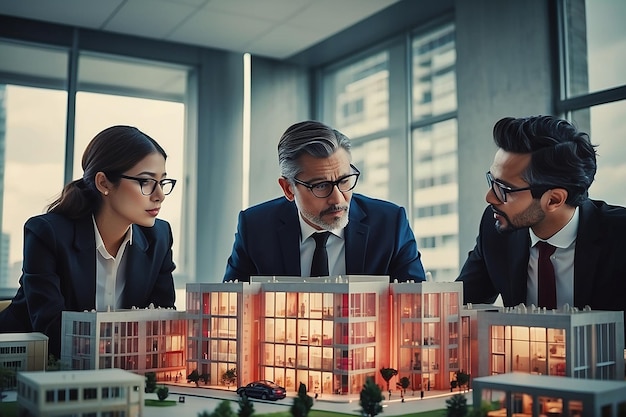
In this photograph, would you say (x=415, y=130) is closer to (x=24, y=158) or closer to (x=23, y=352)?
(x=24, y=158)

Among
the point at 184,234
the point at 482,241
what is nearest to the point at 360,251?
the point at 482,241

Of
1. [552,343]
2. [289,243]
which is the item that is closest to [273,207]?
[289,243]

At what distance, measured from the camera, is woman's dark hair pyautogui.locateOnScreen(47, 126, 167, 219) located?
210 inches

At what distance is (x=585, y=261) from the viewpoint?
5008 mm

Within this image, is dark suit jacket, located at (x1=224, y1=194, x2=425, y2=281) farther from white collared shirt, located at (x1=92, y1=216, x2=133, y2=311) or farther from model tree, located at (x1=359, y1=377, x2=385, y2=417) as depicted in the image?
model tree, located at (x1=359, y1=377, x2=385, y2=417)

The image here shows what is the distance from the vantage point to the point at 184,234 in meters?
11.8

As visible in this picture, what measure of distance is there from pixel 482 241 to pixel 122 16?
22.0ft

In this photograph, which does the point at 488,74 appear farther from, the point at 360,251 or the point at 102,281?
the point at 102,281

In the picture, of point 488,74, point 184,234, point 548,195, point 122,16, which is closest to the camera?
point 548,195


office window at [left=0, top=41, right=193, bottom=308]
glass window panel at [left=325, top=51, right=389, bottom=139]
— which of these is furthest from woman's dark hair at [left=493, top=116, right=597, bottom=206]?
office window at [left=0, top=41, right=193, bottom=308]

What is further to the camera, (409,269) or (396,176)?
(396,176)

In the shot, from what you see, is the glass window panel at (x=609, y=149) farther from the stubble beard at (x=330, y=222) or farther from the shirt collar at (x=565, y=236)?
the stubble beard at (x=330, y=222)

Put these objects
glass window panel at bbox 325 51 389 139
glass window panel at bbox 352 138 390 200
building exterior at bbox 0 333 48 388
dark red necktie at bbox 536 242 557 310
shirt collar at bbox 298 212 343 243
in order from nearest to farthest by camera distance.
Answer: building exterior at bbox 0 333 48 388
dark red necktie at bbox 536 242 557 310
shirt collar at bbox 298 212 343 243
glass window panel at bbox 352 138 390 200
glass window panel at bbox 325 51 389 139

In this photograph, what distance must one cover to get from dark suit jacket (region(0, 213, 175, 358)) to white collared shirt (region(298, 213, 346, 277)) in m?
1.12
